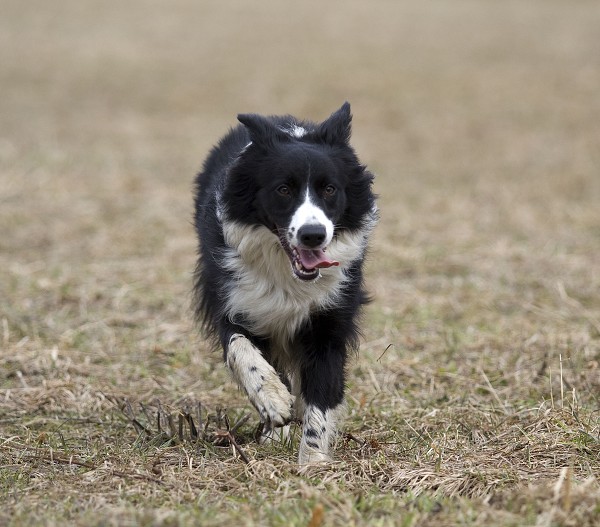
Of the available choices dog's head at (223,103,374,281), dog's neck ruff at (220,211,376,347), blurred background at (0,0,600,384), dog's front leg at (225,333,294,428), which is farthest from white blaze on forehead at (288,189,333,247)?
blurred background at (0,0,600,384)

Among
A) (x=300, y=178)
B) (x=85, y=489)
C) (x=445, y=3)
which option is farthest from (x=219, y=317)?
(x=445, y=3)

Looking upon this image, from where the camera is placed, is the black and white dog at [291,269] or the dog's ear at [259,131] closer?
the black and white dog at [291,269]

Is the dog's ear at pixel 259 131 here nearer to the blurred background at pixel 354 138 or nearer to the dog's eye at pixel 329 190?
the dog's eye at pixel 329 190

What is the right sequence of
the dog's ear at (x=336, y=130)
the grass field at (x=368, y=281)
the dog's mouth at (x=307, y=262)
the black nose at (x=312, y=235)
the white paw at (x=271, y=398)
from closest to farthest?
1. the grass field at (x=368, y=281)
2. the black nose at (x=312, y=235)
3. the white paw at (x=271, y=398)
4. the dog's mouth at (x=307, y=262)
5. the dog's ear at (x=336, y=130)

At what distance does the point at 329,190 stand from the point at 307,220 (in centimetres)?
35

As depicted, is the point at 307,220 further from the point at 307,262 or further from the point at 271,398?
the point at 271,398

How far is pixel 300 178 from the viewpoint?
496 cm

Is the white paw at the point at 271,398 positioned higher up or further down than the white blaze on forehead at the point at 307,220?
further down

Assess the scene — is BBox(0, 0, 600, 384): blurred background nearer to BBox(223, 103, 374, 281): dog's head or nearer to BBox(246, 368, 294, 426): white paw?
BBox(223, 103, 374, 281): dog's head

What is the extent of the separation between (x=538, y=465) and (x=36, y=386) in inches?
140

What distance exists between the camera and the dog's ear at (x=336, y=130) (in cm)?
534

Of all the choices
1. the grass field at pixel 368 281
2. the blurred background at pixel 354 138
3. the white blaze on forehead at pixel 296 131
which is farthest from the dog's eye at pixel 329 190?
the blurred background at pixel 354 138

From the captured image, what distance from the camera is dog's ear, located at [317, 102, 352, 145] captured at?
17.5 feet

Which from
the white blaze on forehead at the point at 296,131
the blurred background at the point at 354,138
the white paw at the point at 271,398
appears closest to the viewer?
the white paw at the point at 271,398
